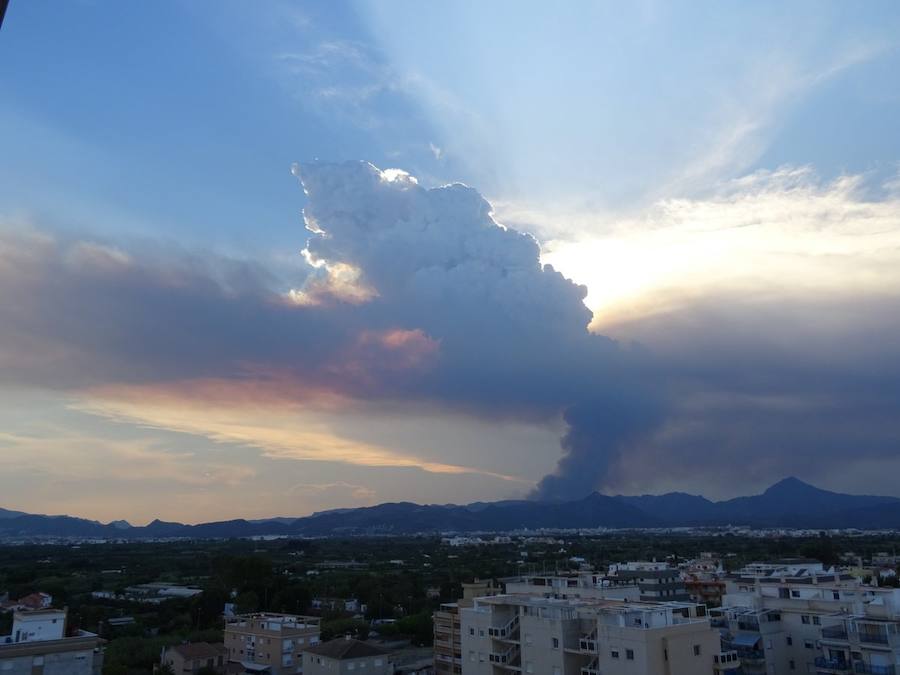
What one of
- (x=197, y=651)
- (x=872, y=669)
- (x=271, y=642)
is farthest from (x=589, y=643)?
(x=197, y=651)

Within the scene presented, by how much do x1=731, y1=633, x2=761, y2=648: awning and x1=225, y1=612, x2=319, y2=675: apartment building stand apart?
67.0 ft

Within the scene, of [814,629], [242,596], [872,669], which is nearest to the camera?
[872,669]

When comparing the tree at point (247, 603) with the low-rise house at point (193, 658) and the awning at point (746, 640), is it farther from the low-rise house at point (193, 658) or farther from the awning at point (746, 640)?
the awning at point (746, 640)

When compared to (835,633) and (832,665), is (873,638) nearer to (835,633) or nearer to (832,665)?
(835,633)

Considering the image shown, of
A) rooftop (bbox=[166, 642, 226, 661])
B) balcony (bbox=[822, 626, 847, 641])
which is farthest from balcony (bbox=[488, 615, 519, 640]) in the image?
rooftop (bbox=[166, 642, 226, 661])

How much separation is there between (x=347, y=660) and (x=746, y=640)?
16.2 m

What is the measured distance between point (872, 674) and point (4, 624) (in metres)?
41.9

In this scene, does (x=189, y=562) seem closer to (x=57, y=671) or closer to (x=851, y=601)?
(x=57, y=671)

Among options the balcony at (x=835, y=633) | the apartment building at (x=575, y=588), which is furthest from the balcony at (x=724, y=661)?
the apartment building at (x=575, y=588)

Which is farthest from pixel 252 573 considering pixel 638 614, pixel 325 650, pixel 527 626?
pixel 638 614

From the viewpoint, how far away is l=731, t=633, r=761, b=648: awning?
2597cm

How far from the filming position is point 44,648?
22.7 meters

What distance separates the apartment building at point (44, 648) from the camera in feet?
72.9

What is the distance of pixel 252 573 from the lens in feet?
184
